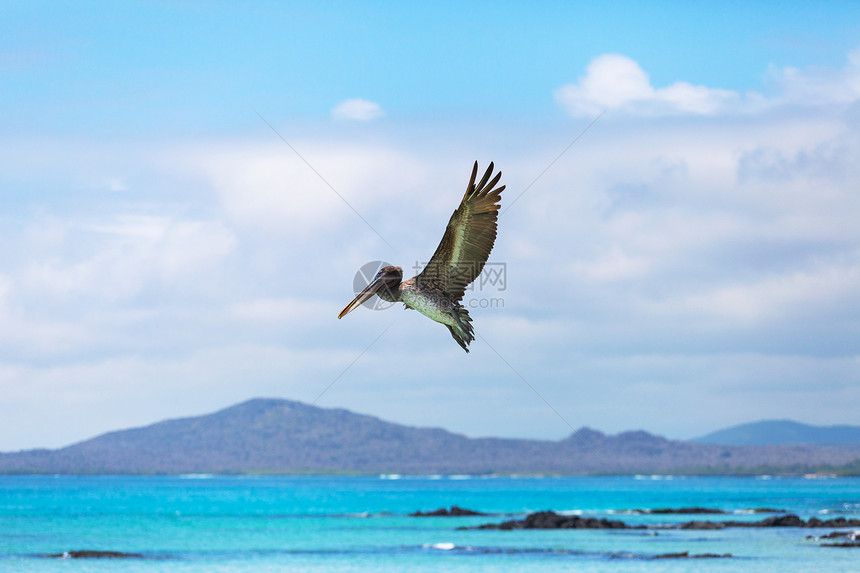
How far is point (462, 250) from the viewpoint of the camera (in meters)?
9.71

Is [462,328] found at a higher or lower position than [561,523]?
higher

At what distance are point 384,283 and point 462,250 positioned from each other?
97 cm

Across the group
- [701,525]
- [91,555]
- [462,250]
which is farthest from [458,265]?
[701,525]

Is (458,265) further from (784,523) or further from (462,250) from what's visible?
(784,523)

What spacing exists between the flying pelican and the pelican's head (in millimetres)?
53

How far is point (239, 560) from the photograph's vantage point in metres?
67.6

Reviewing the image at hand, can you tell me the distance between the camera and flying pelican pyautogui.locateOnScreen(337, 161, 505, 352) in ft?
31.1

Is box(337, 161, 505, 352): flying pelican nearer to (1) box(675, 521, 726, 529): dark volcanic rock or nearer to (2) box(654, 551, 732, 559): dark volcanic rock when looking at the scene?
(2) box(654, 551, 732, 559): dark volcanic rock

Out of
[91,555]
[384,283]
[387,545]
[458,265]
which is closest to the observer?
[384,283]

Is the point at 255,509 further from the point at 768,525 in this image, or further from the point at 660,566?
the point at 660,566

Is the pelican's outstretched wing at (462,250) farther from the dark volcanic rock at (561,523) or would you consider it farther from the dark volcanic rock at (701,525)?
the dark volcanic rock at (701,525)

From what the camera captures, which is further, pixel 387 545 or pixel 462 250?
pixel 387 545

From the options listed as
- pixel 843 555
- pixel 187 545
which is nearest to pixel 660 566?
pixel 843 555

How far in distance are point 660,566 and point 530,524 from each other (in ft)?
85.3
